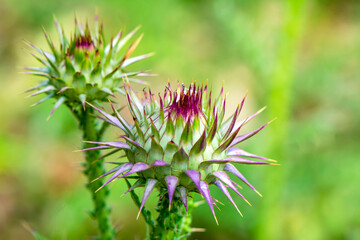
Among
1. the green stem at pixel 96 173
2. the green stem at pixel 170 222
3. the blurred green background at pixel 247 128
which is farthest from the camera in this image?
the blurred green background at pixel 247 128

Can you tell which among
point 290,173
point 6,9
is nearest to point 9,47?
point 6,9

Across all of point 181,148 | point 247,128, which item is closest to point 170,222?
point 181,148

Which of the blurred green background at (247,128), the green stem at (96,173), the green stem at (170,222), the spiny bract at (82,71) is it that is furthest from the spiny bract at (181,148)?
the blurred green background at (247,128)

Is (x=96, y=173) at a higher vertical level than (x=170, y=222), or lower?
higher

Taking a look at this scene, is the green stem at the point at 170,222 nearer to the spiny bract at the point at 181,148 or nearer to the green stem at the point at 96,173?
the spiny bract at the point at 181,148

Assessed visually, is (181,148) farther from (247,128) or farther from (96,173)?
(247,128)

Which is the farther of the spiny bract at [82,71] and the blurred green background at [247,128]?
the blurred green background at [247,128]

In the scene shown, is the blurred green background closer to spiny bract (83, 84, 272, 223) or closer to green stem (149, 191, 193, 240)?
green stem (149, 191, 193, 240)
